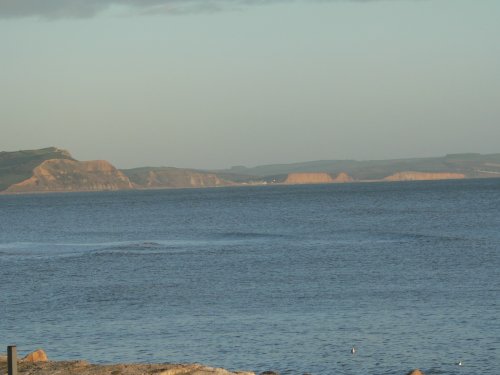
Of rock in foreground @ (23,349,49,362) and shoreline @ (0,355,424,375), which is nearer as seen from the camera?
shoreline @ (0,355,424,375)

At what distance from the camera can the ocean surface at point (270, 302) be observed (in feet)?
103

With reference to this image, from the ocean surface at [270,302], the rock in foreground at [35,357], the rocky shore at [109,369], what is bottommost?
the ocean surface at [270,302]

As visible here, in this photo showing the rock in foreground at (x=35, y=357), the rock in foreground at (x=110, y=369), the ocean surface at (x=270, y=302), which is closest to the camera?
the rock in foreground at (x=110, y=369)

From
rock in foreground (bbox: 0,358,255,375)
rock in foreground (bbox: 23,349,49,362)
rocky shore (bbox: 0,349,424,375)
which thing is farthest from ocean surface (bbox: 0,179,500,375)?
rock in foreground (bbox: 0,358,255,375)

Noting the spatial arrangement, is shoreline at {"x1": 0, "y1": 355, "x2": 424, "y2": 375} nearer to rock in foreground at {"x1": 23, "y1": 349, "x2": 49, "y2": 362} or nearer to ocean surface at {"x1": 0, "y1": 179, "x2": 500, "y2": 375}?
rock in foreground at {"x1": 23, "y1": 349, "x2": 49, "y2": 362}

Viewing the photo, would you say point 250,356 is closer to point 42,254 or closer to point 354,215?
point 42,254

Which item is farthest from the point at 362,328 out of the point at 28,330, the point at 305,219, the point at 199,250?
the point at 305,219

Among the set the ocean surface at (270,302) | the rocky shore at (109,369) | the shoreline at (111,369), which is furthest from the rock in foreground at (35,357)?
the ocean surface at (270,302)

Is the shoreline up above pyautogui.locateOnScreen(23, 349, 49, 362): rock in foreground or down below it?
above

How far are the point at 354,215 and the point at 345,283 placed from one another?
3275 inches

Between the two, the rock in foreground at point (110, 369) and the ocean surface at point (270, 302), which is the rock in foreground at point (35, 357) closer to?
the rock in foreground at point (110, 369)

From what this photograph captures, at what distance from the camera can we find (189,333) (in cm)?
3506

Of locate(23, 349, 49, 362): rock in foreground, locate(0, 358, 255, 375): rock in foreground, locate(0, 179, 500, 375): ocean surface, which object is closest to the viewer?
locate(0, 358, 255, 375): rock in foreground

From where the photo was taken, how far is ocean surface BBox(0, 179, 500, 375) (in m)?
31.3
